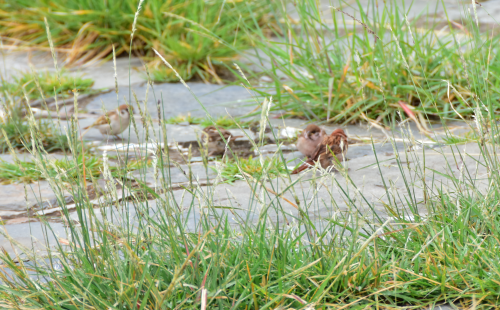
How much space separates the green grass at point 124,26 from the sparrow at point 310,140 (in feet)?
6.93

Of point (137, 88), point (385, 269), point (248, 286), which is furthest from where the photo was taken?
point (137, 88)

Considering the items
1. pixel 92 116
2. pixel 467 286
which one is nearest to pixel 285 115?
pixel 92 116

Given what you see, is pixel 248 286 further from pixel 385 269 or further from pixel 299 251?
pixel 385 269

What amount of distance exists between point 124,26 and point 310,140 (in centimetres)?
318

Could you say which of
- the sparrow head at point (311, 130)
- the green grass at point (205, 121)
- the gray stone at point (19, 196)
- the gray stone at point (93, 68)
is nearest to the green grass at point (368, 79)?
the green grass at point (205, 121)

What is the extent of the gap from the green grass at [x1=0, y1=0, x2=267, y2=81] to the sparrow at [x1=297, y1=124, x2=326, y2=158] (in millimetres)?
2112

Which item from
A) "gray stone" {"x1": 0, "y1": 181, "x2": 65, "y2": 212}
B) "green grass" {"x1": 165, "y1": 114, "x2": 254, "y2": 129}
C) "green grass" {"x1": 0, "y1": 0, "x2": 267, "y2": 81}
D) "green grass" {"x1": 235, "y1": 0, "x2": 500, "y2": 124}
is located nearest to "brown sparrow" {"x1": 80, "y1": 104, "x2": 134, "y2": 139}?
"green grass" {"x1": 165, "y1": 114, "x2": 254, "y2": 129}

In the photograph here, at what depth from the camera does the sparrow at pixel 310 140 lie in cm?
227

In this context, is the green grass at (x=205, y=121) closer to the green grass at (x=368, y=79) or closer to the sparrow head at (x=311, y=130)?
the green grass at (x=368, y=79)

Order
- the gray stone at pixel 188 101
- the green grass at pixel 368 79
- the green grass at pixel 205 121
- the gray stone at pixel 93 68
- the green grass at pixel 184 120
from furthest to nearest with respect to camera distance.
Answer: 1. the gray stone at pixel 93 68
2. the gray stone at pixel 188 101
3. the green grass at pixel 184 120
4. the green grass at pixel 205 121
5. the green grass at pixel 368 79

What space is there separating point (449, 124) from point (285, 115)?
90 cm

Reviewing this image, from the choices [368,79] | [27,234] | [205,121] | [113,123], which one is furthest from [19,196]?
[368,79]

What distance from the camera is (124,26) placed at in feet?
16.2

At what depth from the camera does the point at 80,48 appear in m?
4.84
